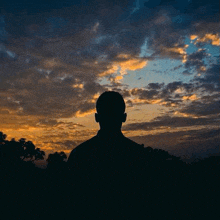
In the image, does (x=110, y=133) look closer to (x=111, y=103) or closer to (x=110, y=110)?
(x=110, y=110)

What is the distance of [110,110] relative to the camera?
406 centimetres

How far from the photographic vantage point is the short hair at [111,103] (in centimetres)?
398

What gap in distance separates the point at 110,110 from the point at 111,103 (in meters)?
0.13

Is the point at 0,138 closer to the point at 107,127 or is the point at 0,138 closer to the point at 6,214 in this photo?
the point at 6,214

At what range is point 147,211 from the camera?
3.54m

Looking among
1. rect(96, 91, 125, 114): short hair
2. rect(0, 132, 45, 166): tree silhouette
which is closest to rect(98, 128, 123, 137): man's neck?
rect(96, 91, 125, 114): short hair

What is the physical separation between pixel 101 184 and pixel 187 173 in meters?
1.55

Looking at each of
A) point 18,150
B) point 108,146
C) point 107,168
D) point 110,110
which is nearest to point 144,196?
point 107,168

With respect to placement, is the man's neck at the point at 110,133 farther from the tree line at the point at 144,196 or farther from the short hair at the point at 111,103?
the tree line at the point at 144,196

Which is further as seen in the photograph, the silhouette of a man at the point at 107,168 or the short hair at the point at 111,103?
the short hair at the point at 111,103

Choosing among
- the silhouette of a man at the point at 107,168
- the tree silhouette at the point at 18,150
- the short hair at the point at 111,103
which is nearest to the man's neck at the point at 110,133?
the silhouette of a man at the point at 107,168

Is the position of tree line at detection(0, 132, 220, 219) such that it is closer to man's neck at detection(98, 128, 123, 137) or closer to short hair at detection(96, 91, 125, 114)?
man's neck at detection(98, 128, 123, 137)

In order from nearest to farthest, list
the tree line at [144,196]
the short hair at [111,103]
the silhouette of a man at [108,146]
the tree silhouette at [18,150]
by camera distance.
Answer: the tree line at [144,196]
the silhouette of a man at [108,146]
the short hair at [111,103]
the tree silhouette at [18,150]

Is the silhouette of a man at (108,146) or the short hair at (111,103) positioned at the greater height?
the short hair at (111,103)
